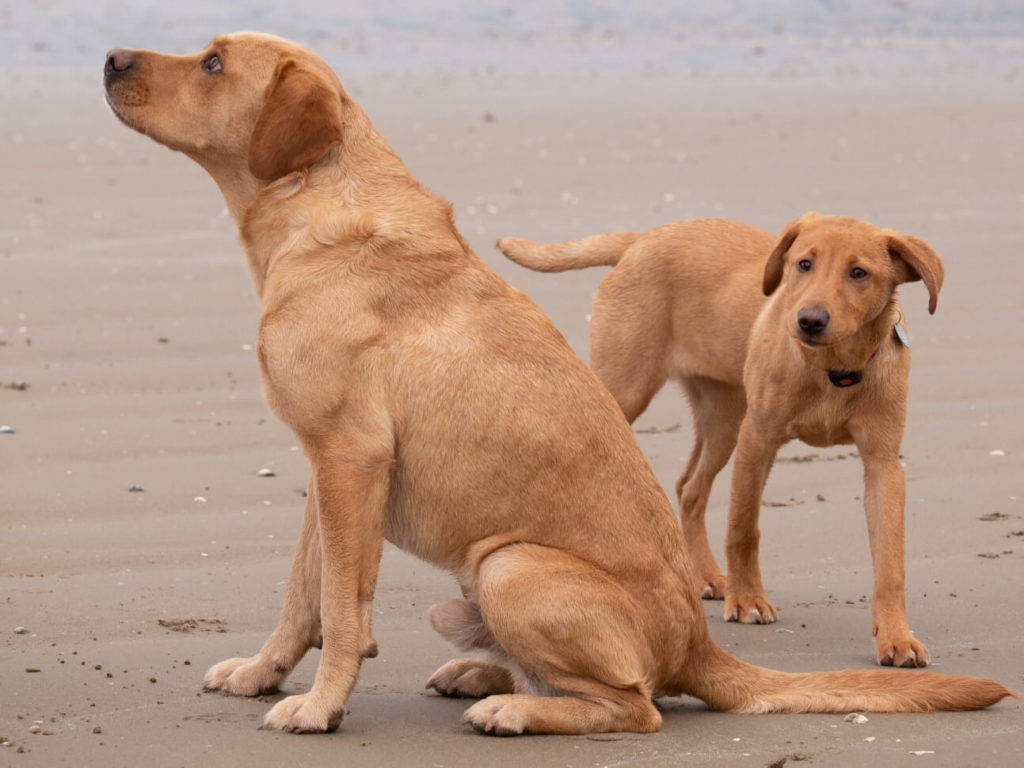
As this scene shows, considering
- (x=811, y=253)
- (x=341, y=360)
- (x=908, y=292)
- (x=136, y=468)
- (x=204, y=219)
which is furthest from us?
(x=204, y=219)

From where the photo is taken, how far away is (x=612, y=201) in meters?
13.0

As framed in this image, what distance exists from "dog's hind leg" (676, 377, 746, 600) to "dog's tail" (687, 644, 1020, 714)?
1.64m

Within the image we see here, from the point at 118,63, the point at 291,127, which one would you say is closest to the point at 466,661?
the point at 291,127

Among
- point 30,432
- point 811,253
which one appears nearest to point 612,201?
point 30,432

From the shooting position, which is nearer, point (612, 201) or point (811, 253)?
point (811, 253)

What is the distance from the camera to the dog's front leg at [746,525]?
19.0 feet

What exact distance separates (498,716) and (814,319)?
1.79m

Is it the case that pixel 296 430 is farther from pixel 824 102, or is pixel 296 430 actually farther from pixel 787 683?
pixel 824 102

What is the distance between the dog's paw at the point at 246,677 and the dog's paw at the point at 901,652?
6.32 ft

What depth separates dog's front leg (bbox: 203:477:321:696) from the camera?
15.5 feet

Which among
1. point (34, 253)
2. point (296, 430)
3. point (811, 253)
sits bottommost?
point (34, 253)

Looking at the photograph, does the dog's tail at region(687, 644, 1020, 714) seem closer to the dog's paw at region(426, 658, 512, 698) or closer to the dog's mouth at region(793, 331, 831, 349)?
the dog's paw at region(426, 658, 512, 698)

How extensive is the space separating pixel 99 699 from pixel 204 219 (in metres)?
7.99

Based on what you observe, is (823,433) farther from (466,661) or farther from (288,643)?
(288,643)
